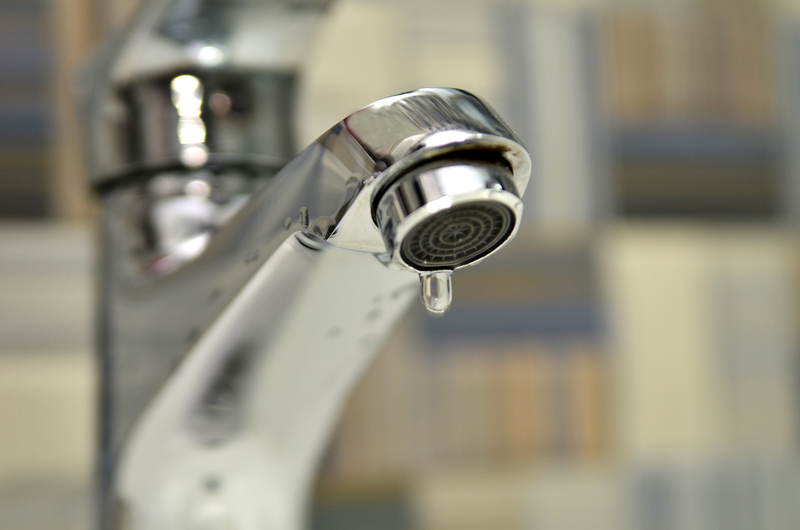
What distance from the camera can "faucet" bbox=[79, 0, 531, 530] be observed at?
0.89 feet

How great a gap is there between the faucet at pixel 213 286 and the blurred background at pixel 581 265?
335 millimetres

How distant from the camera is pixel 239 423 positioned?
0.31 meters

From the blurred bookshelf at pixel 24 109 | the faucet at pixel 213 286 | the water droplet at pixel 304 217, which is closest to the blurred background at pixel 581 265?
the blurred bookshelf at pixel 24 109

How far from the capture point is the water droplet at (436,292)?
201 millimetres

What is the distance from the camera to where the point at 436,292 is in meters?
0.20

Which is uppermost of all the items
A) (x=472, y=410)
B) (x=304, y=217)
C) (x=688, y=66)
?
(x=688, y=66)

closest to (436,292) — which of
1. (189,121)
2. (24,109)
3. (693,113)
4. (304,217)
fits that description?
(304,217)

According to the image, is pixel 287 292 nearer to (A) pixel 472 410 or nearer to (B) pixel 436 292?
(B) pixel 436 292

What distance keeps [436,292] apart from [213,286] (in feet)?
0.38

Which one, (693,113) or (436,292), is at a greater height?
(693,113)

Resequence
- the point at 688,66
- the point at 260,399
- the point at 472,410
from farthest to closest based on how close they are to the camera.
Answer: the point at 688,66
the point at 472,410
the point at 260,399

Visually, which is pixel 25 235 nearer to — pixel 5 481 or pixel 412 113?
pixel 5 481

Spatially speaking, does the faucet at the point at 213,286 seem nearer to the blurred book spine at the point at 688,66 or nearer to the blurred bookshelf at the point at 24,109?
the blurred bookshelf at the point at 24,109

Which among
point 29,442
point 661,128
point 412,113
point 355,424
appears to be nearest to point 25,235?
point 29,442
